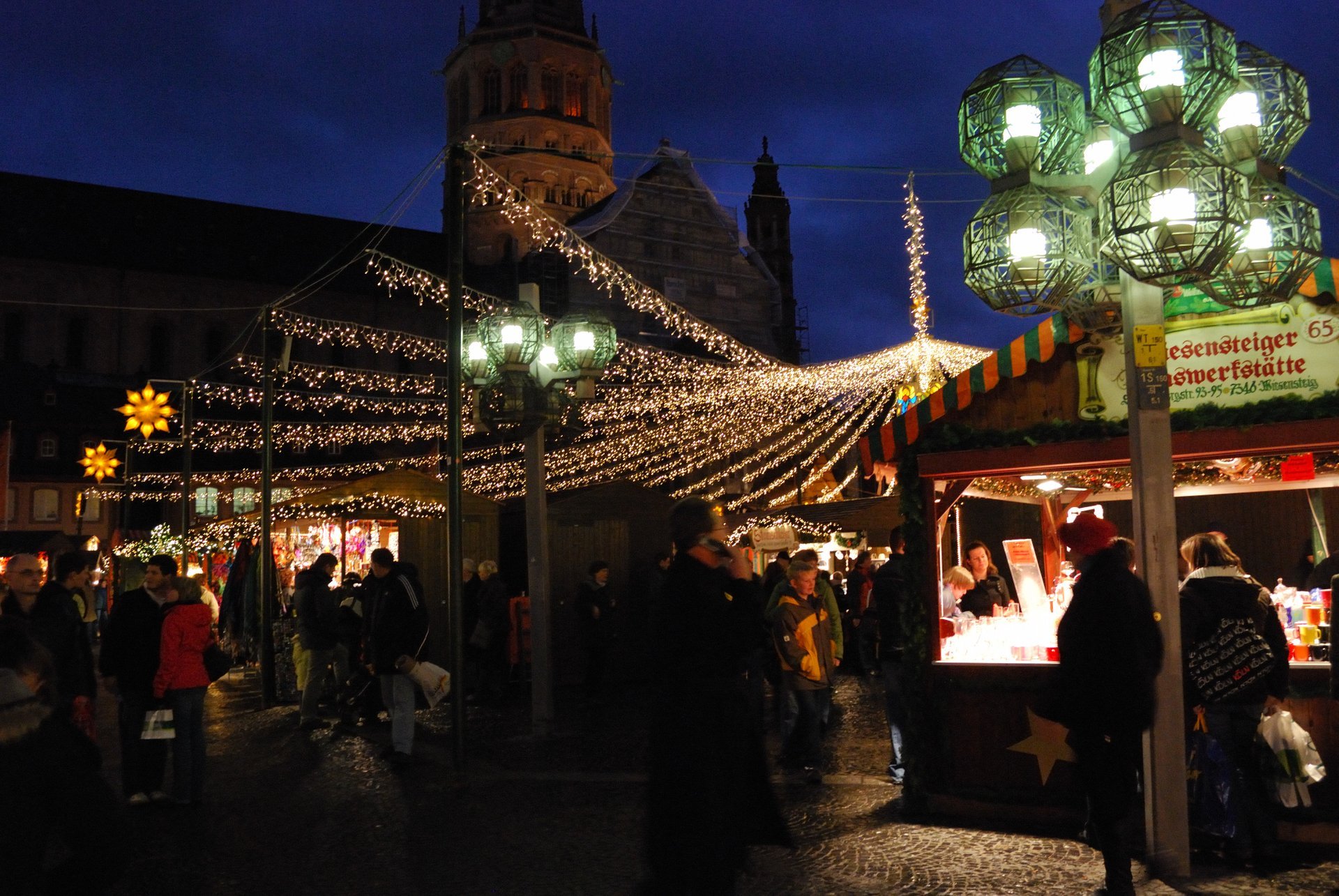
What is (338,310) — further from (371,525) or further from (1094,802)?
(1094,802)

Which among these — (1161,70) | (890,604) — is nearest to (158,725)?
(890,604)

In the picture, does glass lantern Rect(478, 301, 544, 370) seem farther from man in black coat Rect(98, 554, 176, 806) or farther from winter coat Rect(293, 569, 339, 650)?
man in black coat Rect(98, 554, 176, 806)

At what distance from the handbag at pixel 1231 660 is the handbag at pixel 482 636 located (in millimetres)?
8859

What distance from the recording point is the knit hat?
216 inches

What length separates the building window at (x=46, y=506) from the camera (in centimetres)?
4944

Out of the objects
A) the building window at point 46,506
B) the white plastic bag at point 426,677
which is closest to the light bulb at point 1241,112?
the white plastic bag at point 426,677

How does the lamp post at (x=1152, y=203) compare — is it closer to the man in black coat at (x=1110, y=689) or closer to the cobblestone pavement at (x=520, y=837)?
the man in black coat at (x=1110, y=689)

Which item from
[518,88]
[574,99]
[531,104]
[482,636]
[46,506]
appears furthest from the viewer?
[574,99]

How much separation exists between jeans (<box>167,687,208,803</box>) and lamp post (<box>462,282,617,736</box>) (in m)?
3.44

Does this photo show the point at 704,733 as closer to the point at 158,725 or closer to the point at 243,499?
the point at 158,725

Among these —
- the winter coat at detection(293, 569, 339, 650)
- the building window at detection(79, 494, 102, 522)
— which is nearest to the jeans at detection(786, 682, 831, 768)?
the winter coat at detection(293, 569, 339, 650)

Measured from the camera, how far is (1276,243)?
6.09 meters

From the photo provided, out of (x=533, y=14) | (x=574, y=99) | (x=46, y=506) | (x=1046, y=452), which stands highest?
(x=533, y=14)

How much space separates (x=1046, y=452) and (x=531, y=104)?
53907mm
